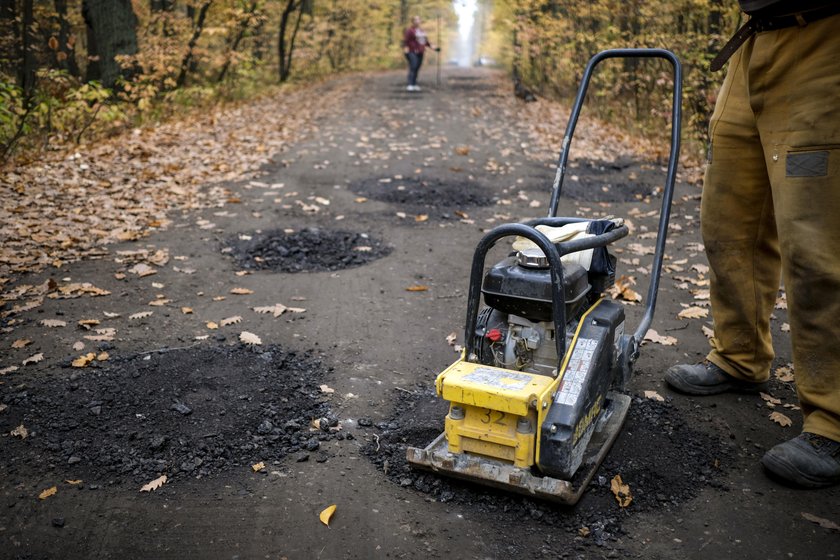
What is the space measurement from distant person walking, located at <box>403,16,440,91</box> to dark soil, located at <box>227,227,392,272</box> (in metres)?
15.1

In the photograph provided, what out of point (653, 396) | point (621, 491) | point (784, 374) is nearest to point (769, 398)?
point (784, 374)

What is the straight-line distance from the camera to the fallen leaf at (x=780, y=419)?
11.3 ft

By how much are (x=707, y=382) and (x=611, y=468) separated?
1.03 meters

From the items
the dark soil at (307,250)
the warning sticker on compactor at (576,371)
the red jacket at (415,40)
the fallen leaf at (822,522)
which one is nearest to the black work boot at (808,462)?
the fallen leaf at (822,522)

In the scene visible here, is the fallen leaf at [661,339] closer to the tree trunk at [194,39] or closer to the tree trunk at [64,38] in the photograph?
the tree trunk at [194,39]

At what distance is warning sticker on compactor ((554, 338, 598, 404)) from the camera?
2.68 m

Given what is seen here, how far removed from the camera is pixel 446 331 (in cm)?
454

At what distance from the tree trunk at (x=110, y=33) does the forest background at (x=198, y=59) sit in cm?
2

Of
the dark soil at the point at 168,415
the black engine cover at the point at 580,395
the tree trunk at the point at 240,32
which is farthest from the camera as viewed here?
the tree trunk at the point at 240,32

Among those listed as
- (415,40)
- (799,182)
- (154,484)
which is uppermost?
(415,40)

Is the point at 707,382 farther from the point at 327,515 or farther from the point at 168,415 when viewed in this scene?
the point at 168,415

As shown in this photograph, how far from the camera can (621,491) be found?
285 centimetres

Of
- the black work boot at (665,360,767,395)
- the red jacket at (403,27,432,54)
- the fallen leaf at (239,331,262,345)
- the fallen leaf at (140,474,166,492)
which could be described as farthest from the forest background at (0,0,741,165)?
the black work boot at (665,360,767,395)

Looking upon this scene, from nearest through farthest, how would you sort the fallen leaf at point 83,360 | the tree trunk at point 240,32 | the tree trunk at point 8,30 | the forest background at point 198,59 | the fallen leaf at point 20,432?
the fallen leaf at point 20,432
the fallen leaf at point 83,360
the forest background at point 198,59
the tree trunk at point 8,30
the tree trunk at point 240,32
